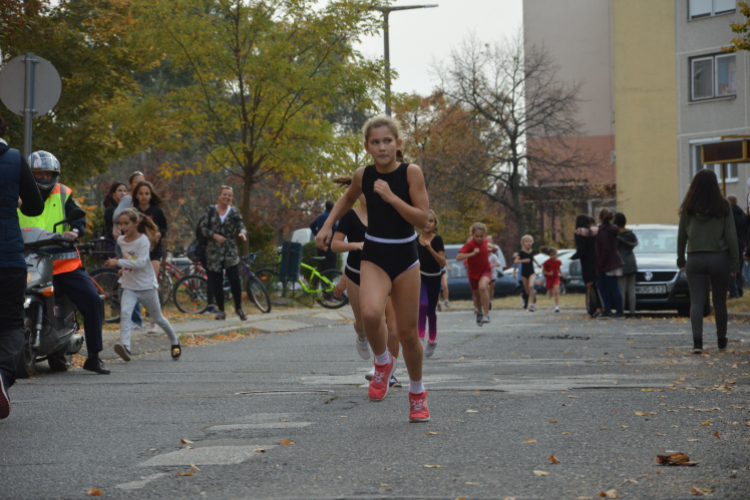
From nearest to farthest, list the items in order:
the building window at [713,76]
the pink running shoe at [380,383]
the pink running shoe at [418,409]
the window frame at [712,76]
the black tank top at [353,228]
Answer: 1. the pink running shoe at [418,409]
2. the pink running shoe at [380,383]
3. the black tank top at [353,228]
4. the window frame at [712,76]
5. the building window at [713,76]

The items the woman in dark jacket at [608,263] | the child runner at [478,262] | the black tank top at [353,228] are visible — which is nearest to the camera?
the black tank top at [353,228]

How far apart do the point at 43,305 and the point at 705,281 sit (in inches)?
268

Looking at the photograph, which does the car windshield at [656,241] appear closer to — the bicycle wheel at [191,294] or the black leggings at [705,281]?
the black leggings at [705,281]

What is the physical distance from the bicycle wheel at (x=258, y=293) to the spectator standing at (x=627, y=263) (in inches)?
254

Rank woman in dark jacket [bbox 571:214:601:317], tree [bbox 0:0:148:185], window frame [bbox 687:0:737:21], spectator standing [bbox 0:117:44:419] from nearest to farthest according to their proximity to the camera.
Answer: spectator standing [bbox 0:117:44:419] < tree [bbox 0:0:148:185] < woman in dark jacket [bbox 571:214:601:317] < window frame [bbox 687:0:737:21]

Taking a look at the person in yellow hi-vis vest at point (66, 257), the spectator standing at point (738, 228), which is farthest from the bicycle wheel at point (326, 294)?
the person in yellow hi-vis vest at point (66, 257)

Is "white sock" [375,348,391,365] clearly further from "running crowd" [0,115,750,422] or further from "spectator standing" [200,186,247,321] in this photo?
"spectator standing" [200,186,247,321]

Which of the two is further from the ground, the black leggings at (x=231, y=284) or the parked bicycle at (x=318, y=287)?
the black leggings at (x=231, y=284)

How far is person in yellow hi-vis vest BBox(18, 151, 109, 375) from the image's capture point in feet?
25.2

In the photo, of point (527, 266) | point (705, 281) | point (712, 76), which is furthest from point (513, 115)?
point (705, 281)

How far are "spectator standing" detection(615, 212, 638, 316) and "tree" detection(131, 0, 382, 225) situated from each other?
19.5 feet

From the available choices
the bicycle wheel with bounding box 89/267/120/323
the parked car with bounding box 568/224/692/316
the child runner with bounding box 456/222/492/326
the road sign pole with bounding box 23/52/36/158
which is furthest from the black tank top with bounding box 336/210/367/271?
the parked car with bounding box 568/224/692/316

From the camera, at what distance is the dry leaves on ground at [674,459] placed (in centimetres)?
415

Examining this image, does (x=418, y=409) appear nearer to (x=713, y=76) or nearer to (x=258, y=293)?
(x=258, y=293)
